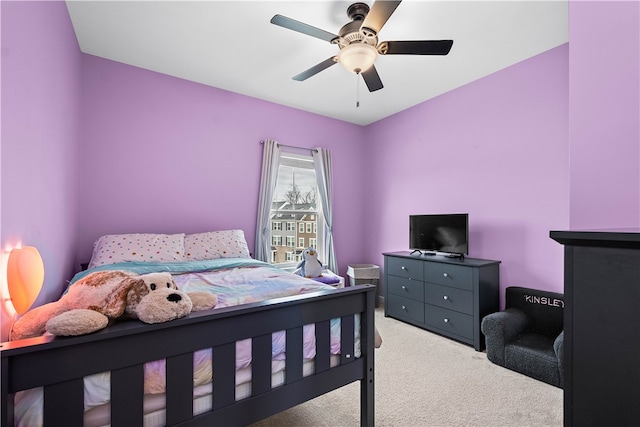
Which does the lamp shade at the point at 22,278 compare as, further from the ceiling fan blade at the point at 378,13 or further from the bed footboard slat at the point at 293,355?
the ceiling fan blade at the point at 378,13

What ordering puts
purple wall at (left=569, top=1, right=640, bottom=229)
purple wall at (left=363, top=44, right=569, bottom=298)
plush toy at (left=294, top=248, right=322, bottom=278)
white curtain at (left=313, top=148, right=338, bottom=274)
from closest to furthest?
purple wall at (left=569, top=1, right=640, bottom=229)
purple wall at (left=363, top=44, right=569, bottom=298)
plush toy at (left=294, top=248, right=322, bottom=278)
white curtain at (left=313, top=148, right=338, bottom=274)

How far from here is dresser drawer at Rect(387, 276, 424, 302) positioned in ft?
10.3

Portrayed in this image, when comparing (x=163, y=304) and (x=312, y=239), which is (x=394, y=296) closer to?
(x=312, y=239)

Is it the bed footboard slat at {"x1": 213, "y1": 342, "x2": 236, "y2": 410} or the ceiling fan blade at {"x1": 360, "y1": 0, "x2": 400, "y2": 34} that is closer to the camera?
the bed footboard slat at {"x1": 213, "y1": 342, "x2": 236, "y2": 410}

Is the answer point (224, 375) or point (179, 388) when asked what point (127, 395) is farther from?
point (224, 375)

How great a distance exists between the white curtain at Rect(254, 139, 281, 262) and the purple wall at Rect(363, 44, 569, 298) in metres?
1.61

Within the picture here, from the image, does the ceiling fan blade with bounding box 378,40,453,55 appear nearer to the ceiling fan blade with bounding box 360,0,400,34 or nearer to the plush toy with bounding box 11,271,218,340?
the ceiling fan blade with bounding box 360,0,400,34

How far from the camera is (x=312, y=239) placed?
4.13 metres

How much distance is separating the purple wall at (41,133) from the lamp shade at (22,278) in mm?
74

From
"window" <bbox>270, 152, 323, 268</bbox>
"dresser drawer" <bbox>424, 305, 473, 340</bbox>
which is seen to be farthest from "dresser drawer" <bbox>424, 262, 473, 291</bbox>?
"window" <bbox>270, 152, 323, 268</bbox>

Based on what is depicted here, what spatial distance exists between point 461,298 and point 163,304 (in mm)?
2587

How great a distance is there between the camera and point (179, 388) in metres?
1.03

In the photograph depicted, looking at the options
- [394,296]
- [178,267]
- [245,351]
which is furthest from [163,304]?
[394,296]

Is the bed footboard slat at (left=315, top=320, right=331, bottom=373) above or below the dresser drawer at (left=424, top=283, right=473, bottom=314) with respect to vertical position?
above
